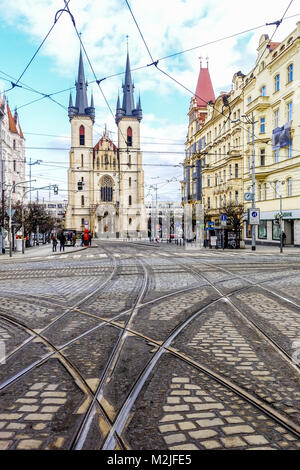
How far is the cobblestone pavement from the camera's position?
2.80 metres

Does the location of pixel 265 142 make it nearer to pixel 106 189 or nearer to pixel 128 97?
pixel 106 189

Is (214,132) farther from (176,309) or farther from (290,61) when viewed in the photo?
(176,309)

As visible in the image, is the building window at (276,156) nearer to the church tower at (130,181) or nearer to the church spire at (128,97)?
the church tower at (130,181)

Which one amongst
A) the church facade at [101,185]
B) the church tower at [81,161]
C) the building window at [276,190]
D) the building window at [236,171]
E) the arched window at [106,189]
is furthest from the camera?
the arched window at [106,189]

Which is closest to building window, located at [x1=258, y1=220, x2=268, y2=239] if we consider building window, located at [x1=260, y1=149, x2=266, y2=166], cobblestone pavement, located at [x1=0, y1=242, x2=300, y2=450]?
building window, located at [x1=260, y1=149, x2=266, y2=166]

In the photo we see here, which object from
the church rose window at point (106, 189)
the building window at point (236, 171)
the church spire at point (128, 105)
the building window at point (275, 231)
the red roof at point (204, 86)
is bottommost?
the building window at point (275, 231)

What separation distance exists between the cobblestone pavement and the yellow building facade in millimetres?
19721

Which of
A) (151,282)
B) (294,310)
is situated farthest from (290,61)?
(294,310)

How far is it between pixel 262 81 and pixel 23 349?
126ft

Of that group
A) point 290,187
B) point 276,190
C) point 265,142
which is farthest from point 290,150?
point 276,190

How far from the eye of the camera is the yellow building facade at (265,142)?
31.7m

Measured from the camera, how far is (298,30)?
30.0m

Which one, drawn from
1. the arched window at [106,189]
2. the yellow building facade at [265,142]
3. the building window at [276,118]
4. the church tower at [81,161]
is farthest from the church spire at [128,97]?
the building window at [276,118]

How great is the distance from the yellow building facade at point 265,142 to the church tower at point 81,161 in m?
46.2
